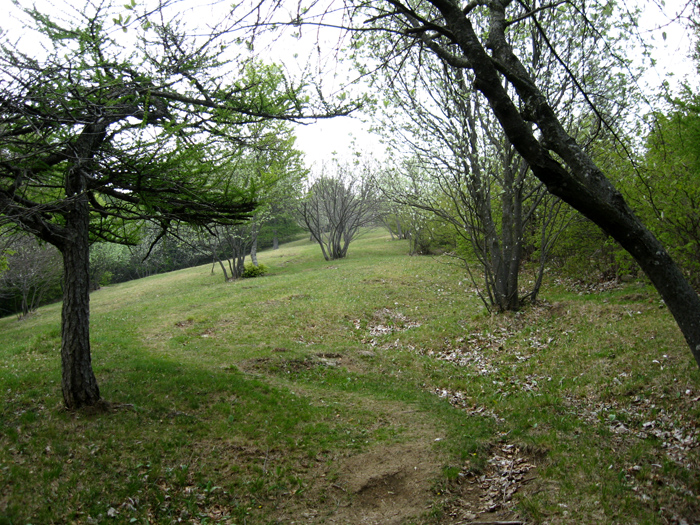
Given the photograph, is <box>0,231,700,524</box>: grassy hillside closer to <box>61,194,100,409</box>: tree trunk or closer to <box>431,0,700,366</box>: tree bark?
<box>61,194,100,409</box>: tree trunk

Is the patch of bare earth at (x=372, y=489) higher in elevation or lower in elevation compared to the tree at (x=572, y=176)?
lower

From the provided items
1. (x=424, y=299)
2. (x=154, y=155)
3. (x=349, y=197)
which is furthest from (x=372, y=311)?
(x=349, y=197)

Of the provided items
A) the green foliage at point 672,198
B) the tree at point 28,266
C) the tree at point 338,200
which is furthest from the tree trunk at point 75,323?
the tree at point 338,200

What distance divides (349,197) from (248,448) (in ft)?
90.9

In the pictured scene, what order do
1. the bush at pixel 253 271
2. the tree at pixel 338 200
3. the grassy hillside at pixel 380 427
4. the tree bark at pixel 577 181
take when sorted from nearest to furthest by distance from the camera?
the tree bark at pixel 577 181, the grassy hillside at pixel 380 427, the bush at pixel 253 271, the tree at pixel 338 200

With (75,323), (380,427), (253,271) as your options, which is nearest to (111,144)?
(75,323)

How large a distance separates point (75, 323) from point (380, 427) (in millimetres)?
5015

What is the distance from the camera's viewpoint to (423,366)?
33.5ft

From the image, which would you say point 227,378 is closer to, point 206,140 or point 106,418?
point 106,418

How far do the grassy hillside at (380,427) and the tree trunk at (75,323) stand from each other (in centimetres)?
37

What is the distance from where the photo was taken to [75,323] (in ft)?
21.6

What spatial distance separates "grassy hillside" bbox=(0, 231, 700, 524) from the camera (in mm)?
4797

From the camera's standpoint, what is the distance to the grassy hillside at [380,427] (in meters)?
4.80

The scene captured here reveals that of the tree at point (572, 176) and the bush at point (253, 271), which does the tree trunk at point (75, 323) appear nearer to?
the tree at point (572, 176)
